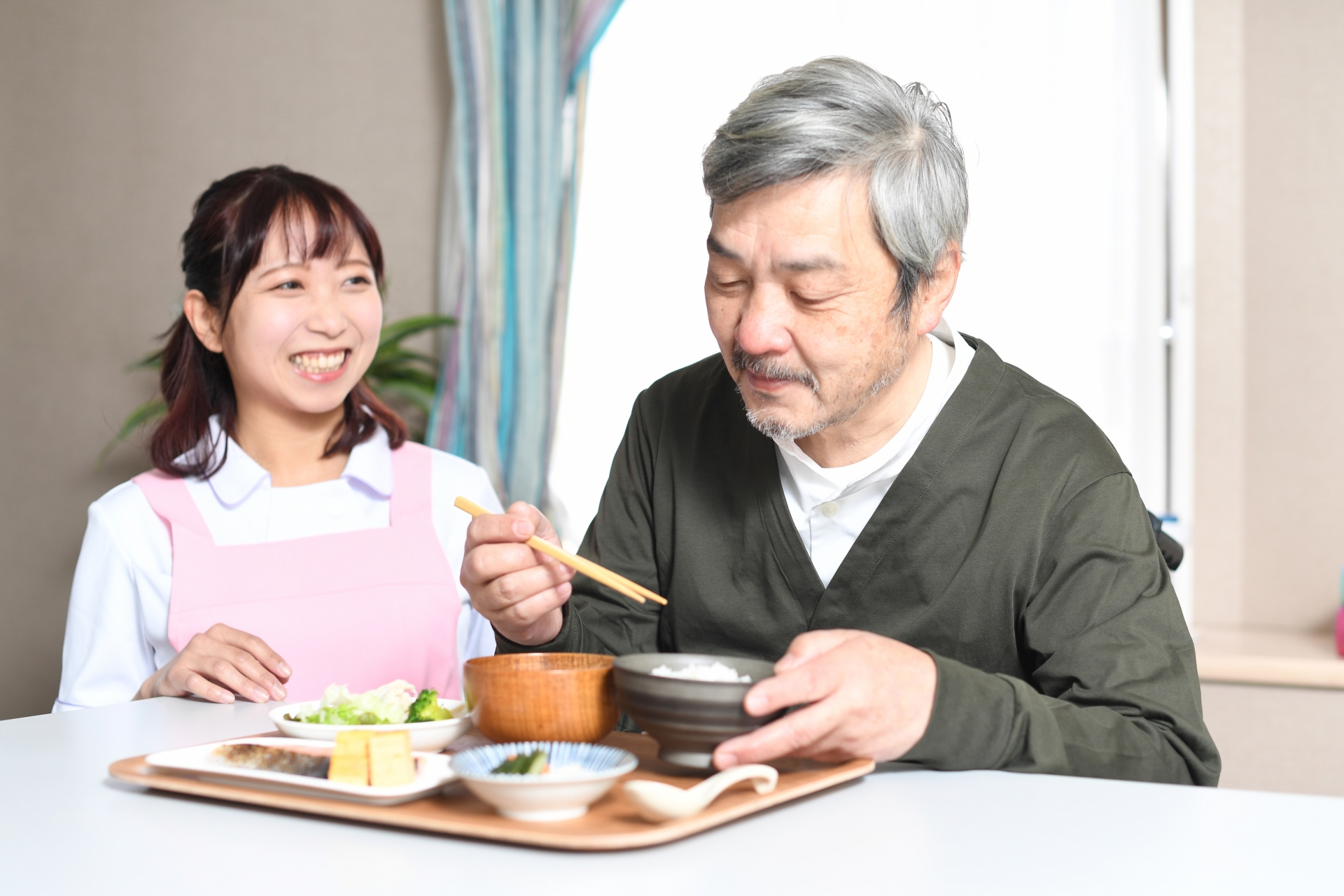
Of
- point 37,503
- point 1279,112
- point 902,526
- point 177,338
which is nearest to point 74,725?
point 902,526

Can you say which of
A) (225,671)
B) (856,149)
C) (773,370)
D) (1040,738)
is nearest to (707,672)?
Answer: (1040,738)

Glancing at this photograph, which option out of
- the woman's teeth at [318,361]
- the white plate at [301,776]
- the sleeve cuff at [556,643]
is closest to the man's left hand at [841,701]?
the white plate at [301,776]

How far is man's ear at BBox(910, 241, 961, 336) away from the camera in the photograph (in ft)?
4.66

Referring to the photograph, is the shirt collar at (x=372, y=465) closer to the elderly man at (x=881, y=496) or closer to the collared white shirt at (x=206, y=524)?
the collared white shirt at (x=206, y=524)

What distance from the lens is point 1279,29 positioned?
292 cm

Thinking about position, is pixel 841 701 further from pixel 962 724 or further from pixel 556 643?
pixel 556 643

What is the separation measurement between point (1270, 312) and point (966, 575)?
203 centimetres

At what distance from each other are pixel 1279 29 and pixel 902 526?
2307 mm

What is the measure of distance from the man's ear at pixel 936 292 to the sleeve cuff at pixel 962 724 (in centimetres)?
54

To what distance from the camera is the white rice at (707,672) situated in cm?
99

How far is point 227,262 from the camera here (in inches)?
82.3

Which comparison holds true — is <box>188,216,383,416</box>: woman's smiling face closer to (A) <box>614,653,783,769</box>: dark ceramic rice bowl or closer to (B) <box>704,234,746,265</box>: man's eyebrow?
(B) <box>704,234,746,265</box>: man's eyebrow

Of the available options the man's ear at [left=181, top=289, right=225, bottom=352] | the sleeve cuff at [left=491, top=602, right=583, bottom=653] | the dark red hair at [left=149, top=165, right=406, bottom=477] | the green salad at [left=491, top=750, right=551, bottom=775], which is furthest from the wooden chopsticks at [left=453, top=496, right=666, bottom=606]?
the man's ear at [left=181, top=289, right=225, bottom=352]

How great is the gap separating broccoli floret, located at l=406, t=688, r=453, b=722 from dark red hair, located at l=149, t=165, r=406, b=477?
1103 millimetres
